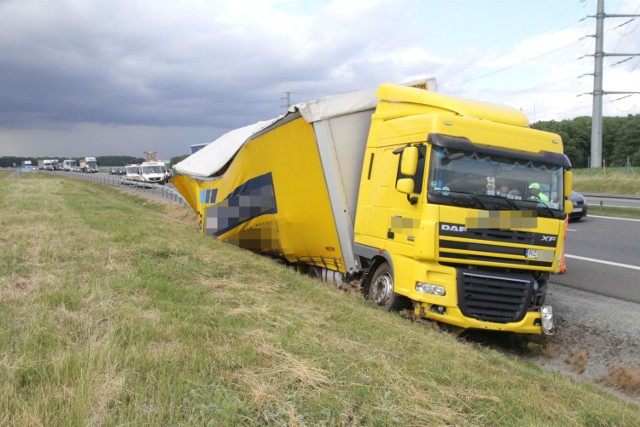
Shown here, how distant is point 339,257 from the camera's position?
8.62 meters

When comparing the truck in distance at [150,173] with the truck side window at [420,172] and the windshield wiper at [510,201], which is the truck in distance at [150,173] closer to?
the truck side window at [420,172]

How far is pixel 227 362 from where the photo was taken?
3838 millimetres

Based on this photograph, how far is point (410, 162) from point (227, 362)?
375 centimetres

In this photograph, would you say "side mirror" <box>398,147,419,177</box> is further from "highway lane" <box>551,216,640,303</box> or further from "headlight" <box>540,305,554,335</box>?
"highway lane" <box>551,216,640,303</box>

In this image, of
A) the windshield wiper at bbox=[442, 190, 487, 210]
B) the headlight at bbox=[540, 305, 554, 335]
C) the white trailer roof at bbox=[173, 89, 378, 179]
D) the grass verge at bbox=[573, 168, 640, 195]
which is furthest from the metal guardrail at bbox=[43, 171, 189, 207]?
the grass verge at bbox=[573, 168, 640, 195]

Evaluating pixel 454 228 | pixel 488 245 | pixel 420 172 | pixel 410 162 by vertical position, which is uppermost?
pixel 410 162

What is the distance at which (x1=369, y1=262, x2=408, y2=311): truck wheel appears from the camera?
23.8 ft

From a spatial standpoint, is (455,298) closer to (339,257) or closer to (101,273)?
(339,257)

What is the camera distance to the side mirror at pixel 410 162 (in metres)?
6.68

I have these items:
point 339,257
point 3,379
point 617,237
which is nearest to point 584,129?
point 617,237

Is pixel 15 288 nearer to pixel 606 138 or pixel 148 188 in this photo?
pixel 148 188

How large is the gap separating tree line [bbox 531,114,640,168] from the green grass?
83.7 meters

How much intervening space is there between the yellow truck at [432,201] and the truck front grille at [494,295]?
1 cm

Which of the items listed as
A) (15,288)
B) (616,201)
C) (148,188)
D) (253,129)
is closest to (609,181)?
(616,201)
